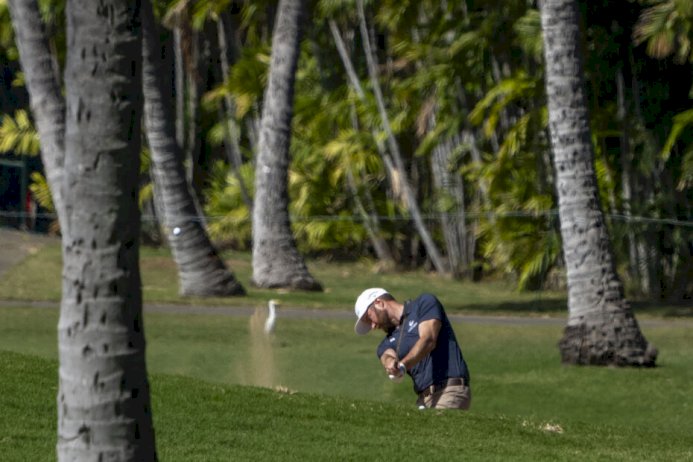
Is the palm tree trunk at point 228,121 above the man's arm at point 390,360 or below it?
above

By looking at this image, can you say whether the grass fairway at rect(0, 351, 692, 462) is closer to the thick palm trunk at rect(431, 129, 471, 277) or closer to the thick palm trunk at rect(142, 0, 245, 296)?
the thick palm trunk at rect(142, 0, 245, 296)

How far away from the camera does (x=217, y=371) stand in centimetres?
1449

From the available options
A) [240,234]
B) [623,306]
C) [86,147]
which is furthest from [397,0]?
[86,147]

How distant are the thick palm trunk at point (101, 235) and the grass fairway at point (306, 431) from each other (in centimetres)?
256

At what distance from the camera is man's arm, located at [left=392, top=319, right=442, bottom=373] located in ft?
32.6

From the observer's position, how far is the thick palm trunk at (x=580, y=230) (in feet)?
49.3

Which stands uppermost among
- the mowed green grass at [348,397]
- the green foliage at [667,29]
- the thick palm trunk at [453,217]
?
the green foliage at [667,29]

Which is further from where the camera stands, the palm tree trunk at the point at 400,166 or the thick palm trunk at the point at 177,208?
the palm tree trunk at the point at 400,166

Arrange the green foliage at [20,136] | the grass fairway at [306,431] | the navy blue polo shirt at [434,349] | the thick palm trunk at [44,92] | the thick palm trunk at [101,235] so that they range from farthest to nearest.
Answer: the green foliage at [20,136] < the thick palm trunk at [44,92] < the navy blue polo shirt at [434,349] < the grass fairway at [306,431] < the thick palm trunk at [101,235]

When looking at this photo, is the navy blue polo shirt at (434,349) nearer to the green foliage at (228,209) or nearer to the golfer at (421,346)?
the golfer at (421,346)

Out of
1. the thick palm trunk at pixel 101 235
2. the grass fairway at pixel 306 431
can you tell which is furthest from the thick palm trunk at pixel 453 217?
the thick palm trunk at pixel 101 235

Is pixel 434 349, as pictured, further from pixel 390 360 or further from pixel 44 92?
pixel 44 92

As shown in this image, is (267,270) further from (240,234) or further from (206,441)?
(206,441)

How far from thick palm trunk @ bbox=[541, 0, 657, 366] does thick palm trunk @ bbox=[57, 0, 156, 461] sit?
9562 mm
